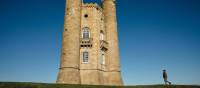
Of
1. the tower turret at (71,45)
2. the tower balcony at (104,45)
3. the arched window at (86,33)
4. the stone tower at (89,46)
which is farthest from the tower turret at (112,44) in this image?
the tower turret at (71,45)

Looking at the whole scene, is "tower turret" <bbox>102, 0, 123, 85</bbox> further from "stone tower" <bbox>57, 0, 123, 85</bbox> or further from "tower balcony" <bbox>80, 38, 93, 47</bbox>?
"tower balcony" <bbox>80, 38, 93, 47</bbox>

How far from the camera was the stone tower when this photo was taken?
36688 millimetres

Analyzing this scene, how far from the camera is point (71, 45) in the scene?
37.2 metres

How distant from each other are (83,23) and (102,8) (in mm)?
6319

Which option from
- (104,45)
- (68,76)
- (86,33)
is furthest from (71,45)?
(104,45)

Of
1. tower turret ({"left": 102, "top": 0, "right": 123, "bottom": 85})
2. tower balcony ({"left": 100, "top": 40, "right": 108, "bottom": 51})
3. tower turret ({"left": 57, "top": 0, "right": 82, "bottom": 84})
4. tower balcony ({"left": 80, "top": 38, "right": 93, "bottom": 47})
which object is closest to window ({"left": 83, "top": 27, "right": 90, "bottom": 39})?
tower balcony ({"left": 80, "top": 38, "right": 93, "bottom": 47})

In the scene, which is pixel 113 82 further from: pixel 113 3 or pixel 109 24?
pixel 113 3

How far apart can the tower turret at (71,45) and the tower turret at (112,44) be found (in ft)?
20.1

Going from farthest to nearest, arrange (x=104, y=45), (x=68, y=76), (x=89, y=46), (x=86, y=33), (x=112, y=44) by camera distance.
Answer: (x=112, y=44)
(x=104, y=45)
(x=86, y=33)
(x=89, y=46)
(x=68, y=76)

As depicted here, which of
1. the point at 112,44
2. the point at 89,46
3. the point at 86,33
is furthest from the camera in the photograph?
the point at 112,44

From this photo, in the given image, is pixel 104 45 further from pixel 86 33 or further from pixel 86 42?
pixel 86 33

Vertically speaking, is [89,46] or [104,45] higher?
[104,45]

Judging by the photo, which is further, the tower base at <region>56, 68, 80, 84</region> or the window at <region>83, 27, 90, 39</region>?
the window at <region>83, 27, 90, 39</region>

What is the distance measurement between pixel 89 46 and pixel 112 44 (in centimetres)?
498
